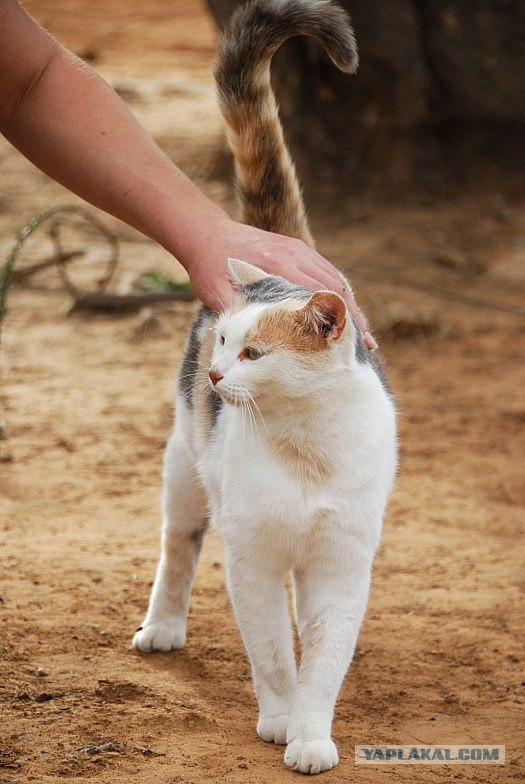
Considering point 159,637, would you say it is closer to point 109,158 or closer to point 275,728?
point 275,728

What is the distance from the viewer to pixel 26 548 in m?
3.61

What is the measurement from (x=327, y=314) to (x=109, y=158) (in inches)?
26.6

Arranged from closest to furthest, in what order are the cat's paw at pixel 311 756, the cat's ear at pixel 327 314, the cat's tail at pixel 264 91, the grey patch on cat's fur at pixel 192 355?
1. the cat's ear at pixel 327 314
2. the cat's paw at pixel 311 756
3. the cat's tail at pixel 264 91
4. the grey patch on cat's fur at pixel 192 355

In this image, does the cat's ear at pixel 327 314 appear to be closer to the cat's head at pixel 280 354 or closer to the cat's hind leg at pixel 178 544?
the cat's head at pixel 280 354

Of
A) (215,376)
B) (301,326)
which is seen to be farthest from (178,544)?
(301,326)

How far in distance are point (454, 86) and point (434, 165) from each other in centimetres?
71

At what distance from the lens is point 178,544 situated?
3.16 meters

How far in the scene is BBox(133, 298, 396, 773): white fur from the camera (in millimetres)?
2387

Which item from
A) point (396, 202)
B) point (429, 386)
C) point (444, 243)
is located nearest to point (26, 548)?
point (429, 386)

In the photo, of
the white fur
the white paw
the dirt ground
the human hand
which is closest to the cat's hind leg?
the white paw

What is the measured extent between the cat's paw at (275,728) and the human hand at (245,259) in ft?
3.49

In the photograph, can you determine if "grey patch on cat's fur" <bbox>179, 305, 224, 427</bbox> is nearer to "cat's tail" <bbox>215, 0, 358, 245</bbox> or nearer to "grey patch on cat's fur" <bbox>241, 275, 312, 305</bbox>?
"cat's tail" <bbox>215, 0, 358, 245</bbox>

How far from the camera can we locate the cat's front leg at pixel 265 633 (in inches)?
99.3

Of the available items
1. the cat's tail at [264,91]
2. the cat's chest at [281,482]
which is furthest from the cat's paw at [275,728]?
the cat's tail at [264,91]
